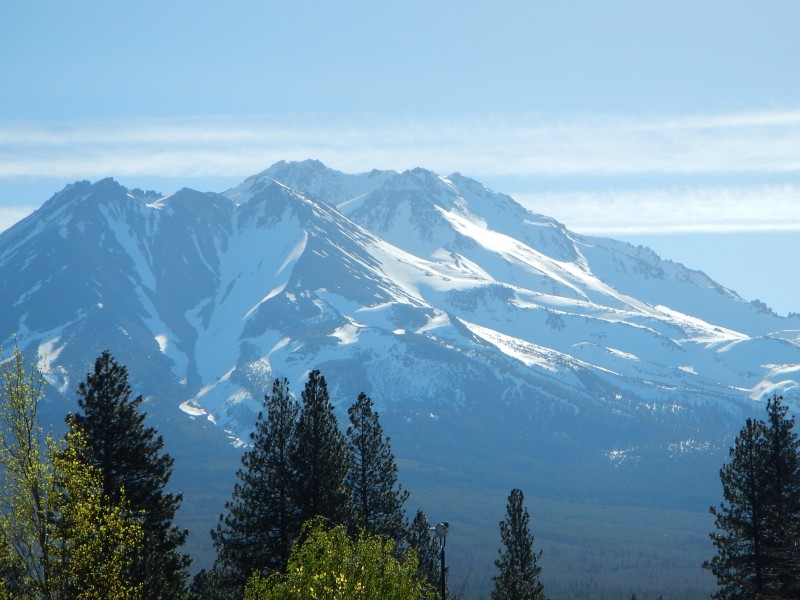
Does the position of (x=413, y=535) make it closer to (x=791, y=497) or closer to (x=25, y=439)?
(x=791, y=497)

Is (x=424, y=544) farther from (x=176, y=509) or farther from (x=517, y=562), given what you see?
(x=176, y=509)

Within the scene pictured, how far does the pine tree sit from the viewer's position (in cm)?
5912

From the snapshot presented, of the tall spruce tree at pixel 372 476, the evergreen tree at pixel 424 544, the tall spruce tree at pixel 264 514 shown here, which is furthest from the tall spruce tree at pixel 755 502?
the tall spruce tree at pixel 264 514

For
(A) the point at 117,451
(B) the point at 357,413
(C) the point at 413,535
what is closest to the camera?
(A) the point at 117,451

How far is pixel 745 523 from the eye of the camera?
61.1m

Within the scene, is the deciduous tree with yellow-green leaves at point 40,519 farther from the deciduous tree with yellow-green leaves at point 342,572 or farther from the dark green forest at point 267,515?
the deciduous tree with yellow-green leaves at point 342,572

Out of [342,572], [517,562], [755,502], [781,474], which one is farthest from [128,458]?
[517,562]

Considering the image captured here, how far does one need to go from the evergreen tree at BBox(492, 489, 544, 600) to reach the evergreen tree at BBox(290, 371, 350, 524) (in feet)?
60.1

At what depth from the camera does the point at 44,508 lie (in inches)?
1293

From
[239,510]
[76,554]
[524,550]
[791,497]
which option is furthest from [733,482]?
[76,554]

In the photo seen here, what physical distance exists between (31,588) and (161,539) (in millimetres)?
22869

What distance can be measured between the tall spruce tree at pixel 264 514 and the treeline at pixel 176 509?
8 centimetres

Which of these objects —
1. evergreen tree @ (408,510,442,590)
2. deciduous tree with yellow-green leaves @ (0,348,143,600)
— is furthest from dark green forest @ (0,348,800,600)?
evergreen tree @ (408,510,442,590)

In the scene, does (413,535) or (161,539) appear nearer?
(161,539)
